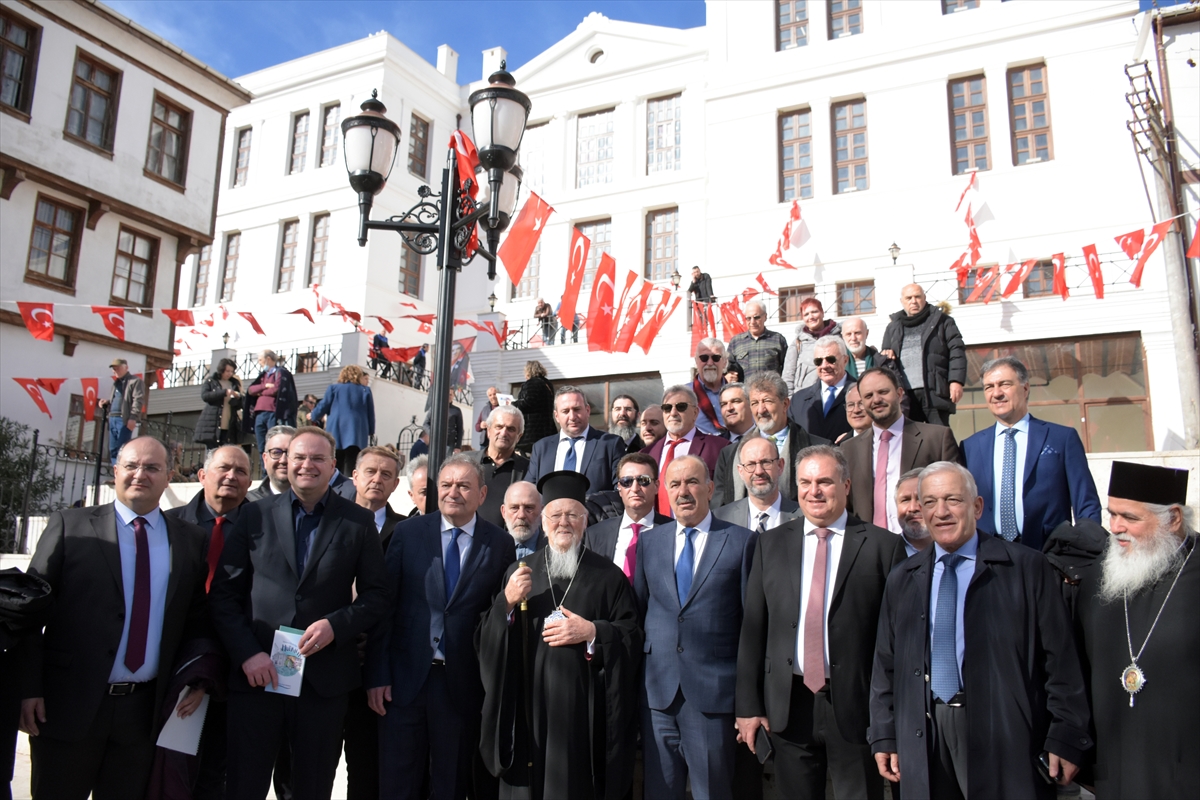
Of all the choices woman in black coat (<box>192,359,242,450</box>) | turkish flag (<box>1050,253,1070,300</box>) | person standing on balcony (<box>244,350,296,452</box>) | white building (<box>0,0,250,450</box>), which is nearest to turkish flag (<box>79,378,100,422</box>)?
white building (<box>0,0,250,450</box>)

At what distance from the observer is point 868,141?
2000 cm

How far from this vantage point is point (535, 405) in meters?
8.43

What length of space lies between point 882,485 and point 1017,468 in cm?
80

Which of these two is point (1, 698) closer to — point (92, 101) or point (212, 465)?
point (212, 465)

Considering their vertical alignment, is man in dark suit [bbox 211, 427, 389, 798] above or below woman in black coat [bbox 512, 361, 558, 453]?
below

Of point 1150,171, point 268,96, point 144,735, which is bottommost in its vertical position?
point 144,735

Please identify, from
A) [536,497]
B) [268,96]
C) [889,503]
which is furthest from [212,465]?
[268,96]

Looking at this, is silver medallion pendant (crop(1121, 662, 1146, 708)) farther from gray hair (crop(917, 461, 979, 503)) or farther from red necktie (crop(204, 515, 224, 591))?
red necktie (crop(204, 515, 224, 591))

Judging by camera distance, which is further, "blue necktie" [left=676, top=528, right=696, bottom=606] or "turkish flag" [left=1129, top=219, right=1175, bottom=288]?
"turkish flag" [left=1129, top=219, right=1175, bottom=288]

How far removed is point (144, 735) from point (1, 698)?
66cm

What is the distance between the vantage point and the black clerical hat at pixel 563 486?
4547 mm

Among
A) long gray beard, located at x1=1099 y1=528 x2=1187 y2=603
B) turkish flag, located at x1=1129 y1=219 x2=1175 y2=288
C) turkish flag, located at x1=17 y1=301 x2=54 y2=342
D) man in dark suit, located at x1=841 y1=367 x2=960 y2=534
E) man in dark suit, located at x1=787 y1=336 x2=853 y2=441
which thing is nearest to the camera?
long gray beard, located at x1=1099 y1=528 x2=1187 y2=603

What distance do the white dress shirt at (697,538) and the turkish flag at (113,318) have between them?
1508 centimetres

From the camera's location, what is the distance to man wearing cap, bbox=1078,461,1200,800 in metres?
3.25
